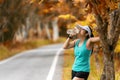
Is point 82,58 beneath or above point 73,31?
beneath

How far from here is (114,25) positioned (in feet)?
37.2

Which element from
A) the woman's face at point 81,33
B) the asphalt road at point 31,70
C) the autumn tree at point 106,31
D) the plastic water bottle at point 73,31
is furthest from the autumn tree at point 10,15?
the plastic water bottle at point 73,31

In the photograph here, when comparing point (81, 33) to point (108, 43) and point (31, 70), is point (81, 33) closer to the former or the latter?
point (108, 43)

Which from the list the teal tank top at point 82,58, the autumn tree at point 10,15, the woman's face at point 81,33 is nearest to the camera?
the teal tank top at point 82,58

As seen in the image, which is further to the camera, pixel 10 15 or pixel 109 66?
pixel 10 15

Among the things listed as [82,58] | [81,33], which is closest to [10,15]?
[81,33]

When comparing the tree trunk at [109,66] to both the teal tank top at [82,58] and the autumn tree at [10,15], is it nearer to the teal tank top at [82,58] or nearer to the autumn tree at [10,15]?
the teal tank top at [82,58]

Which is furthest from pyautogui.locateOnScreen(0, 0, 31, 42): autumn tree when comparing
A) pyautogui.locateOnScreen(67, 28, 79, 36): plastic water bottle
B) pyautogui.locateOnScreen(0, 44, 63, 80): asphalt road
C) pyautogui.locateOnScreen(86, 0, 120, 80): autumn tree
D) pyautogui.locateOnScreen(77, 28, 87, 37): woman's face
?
pyautogui.locateOnScreen(67, 28, 79, 36): plastic water bottle

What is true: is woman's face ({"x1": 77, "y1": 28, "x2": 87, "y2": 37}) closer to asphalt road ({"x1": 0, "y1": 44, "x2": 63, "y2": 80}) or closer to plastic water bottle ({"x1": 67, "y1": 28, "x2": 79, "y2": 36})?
plastic water bottle ({"x1": 67, "y1": 28, "x2": 79, "y2": 36})

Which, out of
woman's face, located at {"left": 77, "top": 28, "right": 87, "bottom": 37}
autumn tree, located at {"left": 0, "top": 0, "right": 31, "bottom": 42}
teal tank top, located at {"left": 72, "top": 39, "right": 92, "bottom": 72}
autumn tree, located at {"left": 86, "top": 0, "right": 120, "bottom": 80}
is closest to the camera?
teal tank top, located at {"left": 72, "top": 39, "right": 92, "bottom": 72}

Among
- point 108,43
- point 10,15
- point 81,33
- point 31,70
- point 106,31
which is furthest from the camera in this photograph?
point 10,15

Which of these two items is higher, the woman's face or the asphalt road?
the woman's face

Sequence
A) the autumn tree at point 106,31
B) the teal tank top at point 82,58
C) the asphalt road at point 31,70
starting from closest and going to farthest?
the teal tank top at point 82,58 → the autumn tree at point 106,31 → the asphalt road at point 31,70

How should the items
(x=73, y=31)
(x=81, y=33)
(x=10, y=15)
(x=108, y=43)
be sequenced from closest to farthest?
1. (x=73, y=31)
2. (x=81, y=33)
3. (x=108, y=43)
4. (x=10, y=15)
